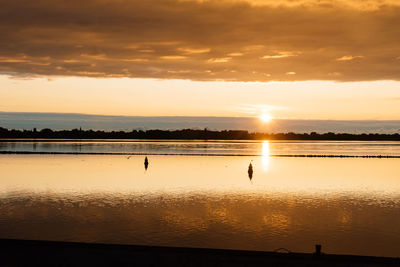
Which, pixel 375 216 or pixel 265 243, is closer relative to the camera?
pixel 265 243

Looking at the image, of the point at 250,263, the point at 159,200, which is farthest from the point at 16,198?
the point at 250,263

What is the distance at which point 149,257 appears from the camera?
20.2 meters

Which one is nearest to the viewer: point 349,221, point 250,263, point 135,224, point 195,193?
point 250,263

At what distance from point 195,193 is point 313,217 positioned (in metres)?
21.3

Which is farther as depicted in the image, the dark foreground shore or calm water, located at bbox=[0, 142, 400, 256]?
calm water, located at bbox=[0, 142, 400, 256]

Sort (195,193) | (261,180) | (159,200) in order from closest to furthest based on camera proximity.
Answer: (159,200) → (195,193) → (261,180)

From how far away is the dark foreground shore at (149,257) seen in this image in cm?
1939

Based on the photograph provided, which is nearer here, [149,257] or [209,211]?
[149,257]

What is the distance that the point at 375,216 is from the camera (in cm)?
4378

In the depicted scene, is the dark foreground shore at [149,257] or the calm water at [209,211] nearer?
the dark foreground shore at [149,257]

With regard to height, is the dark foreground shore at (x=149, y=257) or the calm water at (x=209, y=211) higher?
the dark foreground shore at (x=149, y=257)

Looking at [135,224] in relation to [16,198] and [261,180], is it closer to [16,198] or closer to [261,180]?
[16,198]

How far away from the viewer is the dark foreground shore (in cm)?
1939

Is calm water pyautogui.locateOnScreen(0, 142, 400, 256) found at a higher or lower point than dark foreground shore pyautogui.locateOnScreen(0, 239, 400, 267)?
lower
